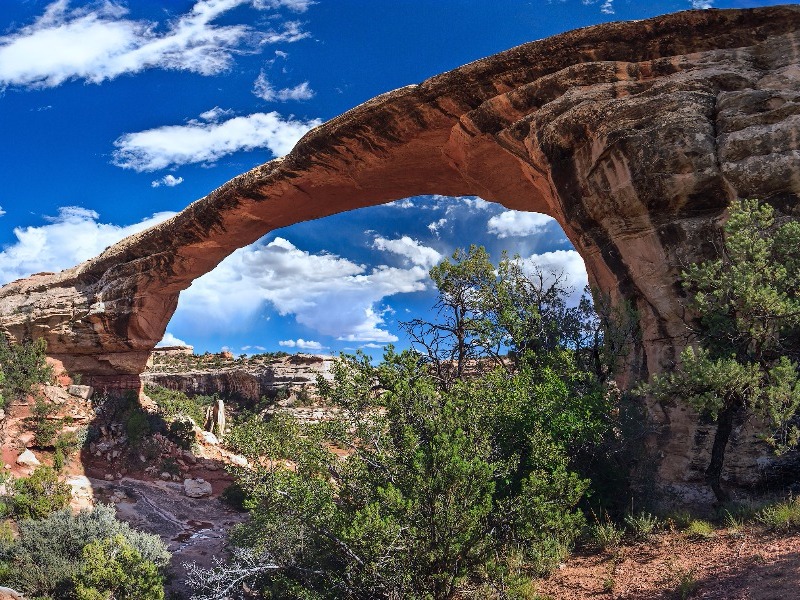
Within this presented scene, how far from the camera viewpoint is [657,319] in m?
9.98

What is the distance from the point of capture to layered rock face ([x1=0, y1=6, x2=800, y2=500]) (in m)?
9.13

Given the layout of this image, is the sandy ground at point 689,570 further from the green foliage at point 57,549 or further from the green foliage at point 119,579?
the green foliage at point 57,549

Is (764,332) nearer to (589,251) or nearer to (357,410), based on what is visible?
(589,251)

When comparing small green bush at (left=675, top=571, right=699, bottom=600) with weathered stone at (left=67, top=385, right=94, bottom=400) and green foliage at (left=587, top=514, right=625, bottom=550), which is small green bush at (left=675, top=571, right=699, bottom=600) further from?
weathered stone at (left=67, top=385, right=94, bottom=400)

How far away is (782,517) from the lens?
21.4 feet

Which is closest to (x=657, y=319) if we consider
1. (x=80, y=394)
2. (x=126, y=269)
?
(x=126, y=269)

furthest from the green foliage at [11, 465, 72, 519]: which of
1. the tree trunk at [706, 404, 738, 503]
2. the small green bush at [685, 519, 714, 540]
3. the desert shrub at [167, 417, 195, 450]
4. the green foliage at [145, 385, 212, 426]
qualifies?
the tree trunk at [706, 404, 738, 503]

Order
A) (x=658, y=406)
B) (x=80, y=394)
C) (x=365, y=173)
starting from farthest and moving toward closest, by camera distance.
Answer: (x=80, y=394), (x=365, y=173), (x=658, y=406)

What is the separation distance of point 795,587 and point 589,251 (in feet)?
23.9

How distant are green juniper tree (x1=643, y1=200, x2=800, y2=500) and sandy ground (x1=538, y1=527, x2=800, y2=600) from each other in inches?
55.9

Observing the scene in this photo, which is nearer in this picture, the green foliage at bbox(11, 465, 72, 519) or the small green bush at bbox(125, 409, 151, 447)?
the green foliage at bbox(11, 465, 72, 519)

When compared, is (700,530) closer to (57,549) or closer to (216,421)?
(57,549)

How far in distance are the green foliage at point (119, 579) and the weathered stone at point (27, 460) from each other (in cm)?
1044

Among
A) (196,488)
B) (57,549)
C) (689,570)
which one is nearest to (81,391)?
(196,488)
